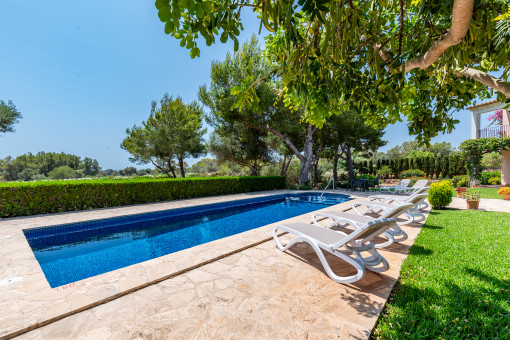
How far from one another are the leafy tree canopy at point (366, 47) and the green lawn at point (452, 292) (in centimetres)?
195

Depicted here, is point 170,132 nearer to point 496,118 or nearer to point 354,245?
point 354,245

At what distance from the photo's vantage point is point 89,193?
360 inches

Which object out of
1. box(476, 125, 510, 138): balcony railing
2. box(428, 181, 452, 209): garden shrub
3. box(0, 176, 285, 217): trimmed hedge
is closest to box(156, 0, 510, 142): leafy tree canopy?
box(428, 181, 452, 209): garden shrub

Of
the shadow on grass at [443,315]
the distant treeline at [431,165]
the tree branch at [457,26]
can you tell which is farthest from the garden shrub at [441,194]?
the distant treeline at [431,165]

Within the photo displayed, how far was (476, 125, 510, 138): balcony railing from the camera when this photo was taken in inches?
682

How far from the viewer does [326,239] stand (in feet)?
11.2

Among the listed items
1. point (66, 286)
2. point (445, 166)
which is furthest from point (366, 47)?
point (445, 166)

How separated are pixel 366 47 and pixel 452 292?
3434 mm

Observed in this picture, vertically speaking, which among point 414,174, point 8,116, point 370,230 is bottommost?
point 370,230

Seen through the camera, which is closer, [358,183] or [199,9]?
[199,9]

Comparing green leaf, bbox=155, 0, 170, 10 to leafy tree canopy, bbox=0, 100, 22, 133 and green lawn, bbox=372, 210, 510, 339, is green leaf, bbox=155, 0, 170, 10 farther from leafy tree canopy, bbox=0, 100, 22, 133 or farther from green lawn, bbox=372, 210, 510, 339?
leafy tree canopy, bbox=0, 100, 22, 133

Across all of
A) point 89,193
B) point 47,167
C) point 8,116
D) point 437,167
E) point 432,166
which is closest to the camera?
point 89,193

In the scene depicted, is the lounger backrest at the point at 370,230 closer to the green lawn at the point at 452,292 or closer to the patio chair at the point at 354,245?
the patio chair at the point at 354,245

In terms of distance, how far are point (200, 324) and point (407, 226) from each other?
18.9 ft
